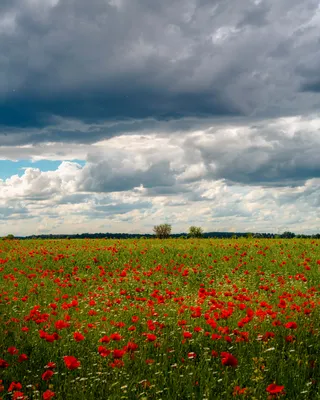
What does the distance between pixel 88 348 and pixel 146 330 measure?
4.66ft

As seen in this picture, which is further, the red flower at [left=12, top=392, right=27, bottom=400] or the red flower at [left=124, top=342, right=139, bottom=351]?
the red flower at [left=124, top=342, right=139, bottom=351]

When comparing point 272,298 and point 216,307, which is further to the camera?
point 272,298

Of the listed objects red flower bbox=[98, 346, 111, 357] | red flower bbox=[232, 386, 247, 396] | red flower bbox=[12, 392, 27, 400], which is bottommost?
red flower bbox=[232, 386, 247, 396]

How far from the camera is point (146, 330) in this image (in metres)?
8.57

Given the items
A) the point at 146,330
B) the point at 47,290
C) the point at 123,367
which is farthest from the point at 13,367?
the point at 47,290

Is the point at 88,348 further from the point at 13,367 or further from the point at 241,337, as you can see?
the point at 241,337

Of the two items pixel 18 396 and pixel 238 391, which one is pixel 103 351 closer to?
pixel 18 396

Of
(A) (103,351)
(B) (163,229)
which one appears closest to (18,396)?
(A) (103,351)

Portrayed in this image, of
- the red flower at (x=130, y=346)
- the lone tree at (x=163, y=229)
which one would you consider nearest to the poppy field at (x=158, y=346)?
the red flower at (x=130, y=346)

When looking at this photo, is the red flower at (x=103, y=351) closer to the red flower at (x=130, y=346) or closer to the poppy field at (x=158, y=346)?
the poppy field at (x=158, y=346)

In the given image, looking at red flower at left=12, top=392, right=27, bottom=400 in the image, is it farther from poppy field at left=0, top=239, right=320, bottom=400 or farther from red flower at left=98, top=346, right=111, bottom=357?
red flower at left=98, top=346, right=111, bottom=357

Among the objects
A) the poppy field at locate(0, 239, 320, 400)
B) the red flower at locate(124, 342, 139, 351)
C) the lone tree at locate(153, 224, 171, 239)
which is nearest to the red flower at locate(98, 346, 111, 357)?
the poppy field at locate(0, 239, 320, 400)

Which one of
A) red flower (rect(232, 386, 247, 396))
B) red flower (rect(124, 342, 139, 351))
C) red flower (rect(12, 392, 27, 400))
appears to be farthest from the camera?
red flower (rect(124, 342, 139, 351))

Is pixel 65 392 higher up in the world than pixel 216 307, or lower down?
lower down
